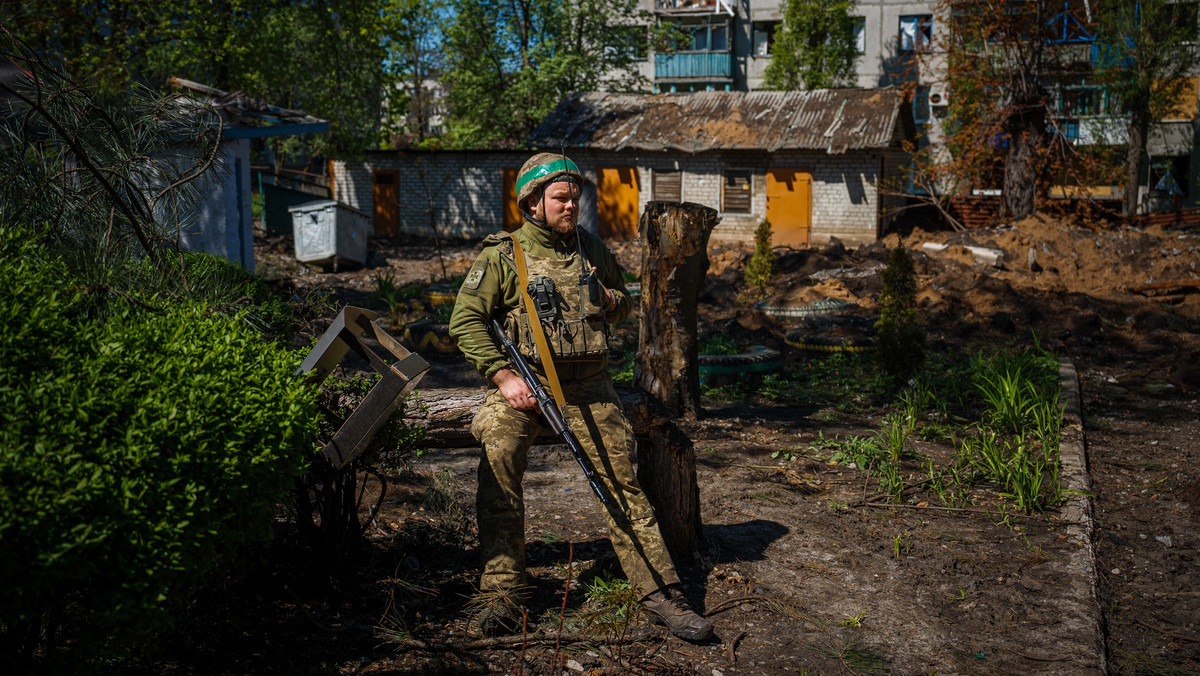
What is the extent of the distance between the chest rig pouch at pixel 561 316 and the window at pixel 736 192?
20187 millimetres

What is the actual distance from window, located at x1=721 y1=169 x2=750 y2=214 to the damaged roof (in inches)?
460

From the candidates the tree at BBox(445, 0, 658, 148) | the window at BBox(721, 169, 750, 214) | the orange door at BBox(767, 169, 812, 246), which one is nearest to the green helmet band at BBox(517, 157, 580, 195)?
the orange door at BBox(767, 169, 812, 246)

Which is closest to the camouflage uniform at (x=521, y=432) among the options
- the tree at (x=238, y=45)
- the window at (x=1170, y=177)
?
the tree at (x=238, y=45)

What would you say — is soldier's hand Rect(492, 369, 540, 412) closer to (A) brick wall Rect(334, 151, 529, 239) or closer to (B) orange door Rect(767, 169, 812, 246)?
(B) orange door Rect(767, 169, 812, 246)

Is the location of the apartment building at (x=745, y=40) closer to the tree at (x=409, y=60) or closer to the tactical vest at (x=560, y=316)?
the tree at (x=409, y=60)

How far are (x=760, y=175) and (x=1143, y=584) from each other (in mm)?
19436

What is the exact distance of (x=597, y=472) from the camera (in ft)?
12.4

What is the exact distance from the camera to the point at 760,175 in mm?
23109

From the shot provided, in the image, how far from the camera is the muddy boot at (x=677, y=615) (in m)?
3.58

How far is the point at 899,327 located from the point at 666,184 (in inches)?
643

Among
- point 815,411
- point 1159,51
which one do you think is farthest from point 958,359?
point 1159,51

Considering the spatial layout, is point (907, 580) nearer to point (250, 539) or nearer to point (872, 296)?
point (250, 539)

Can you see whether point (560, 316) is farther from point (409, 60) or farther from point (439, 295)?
point (409, 60)

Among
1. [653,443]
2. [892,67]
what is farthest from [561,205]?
[892,67]
